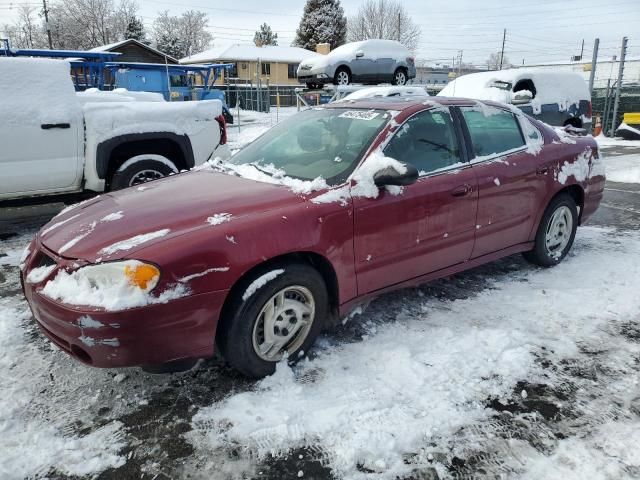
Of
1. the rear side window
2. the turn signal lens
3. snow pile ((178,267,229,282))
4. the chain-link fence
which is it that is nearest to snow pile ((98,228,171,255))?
the turn signal lens

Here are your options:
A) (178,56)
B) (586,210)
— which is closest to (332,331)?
(586,210)

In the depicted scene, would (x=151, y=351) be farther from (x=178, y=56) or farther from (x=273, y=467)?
(x=178, y=56)

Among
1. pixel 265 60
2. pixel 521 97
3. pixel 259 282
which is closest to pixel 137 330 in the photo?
pixel 259 282

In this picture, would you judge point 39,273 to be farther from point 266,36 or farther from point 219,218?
point 266,36

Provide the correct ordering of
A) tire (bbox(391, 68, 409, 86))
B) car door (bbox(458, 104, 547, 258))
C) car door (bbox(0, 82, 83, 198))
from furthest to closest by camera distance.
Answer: tire (bbox(391, 68, 409, 86)), car door (bbox(0, 82, 83, 198)), car door (bbox(458, 104, 547, 258))

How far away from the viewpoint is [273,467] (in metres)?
2.28

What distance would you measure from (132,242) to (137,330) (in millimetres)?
453

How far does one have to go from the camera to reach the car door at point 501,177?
12.8 ft

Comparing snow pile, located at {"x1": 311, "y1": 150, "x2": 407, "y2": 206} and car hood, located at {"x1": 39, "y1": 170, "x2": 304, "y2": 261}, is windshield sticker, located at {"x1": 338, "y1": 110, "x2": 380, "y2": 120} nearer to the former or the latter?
snow pile, located at {"x1": 311, "y1": 150, "x2": 407, "y2": 206}

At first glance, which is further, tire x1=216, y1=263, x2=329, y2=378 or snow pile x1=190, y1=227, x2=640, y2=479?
tire x1=216, y1=263, x2=329, y2=378

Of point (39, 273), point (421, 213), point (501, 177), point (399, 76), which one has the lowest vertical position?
point (39, 273)

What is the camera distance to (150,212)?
2.93 meters

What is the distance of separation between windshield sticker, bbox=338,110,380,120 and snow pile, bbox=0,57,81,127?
335 cm

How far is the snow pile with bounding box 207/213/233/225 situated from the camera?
272cm
